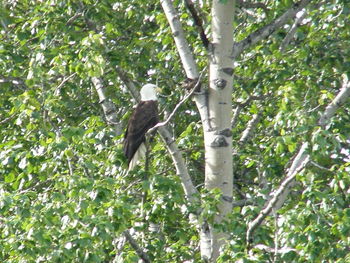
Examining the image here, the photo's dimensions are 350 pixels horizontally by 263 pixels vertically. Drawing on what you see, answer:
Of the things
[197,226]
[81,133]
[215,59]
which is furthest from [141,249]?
[215,59]

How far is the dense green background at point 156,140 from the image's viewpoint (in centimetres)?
623

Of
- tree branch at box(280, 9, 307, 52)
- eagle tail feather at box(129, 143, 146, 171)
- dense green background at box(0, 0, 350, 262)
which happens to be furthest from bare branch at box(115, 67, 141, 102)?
tree branch at box(280, 9, 307, 52)

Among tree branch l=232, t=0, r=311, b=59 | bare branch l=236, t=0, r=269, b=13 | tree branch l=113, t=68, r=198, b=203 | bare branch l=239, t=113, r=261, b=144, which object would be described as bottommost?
tree branch l=113, t=68, r=198, b=203

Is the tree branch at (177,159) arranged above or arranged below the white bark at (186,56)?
below

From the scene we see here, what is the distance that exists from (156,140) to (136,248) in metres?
1.67

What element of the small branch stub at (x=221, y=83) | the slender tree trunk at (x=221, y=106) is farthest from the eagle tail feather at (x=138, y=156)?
the small branch stub at (x=221, y=83)

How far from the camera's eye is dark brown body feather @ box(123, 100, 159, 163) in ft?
26.6

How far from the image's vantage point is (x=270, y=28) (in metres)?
7.76

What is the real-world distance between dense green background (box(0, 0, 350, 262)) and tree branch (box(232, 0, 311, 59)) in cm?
10

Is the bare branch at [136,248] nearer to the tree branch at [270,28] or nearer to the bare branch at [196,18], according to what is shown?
the bare branch at [196,18]

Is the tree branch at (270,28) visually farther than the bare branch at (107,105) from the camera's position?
No

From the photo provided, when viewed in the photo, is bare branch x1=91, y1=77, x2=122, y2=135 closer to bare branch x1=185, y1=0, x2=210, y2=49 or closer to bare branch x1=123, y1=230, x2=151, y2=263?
bare branch x1=185, y1=0, x2=210, y2=49

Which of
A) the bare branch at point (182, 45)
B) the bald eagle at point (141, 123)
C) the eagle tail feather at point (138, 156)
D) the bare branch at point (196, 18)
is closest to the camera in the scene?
the bare branch at point (196, 18)

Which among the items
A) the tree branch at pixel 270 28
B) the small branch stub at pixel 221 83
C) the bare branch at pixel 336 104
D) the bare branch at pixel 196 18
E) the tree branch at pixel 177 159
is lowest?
the tree branch at pixel 177 159
